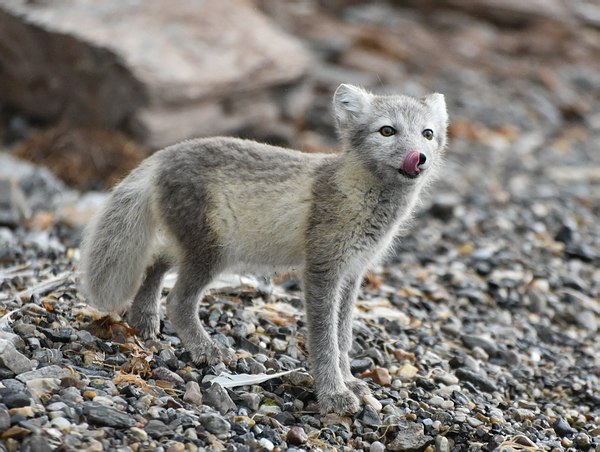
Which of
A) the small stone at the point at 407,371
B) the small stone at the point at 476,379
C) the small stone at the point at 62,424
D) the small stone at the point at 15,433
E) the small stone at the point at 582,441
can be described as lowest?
the small stone at the point at 476,379

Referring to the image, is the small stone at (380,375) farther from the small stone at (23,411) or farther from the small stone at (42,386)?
the small stone at (23,411)

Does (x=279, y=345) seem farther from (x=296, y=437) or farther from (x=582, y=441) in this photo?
(x=582, y=441)

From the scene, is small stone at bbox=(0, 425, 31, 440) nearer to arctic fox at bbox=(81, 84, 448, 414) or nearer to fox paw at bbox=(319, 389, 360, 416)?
arctic fox at bbox=(81, 84, 448, 414)

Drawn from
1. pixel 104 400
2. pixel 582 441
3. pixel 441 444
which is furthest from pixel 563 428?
pixel 104 400

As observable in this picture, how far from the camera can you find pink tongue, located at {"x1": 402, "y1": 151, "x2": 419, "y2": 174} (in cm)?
465

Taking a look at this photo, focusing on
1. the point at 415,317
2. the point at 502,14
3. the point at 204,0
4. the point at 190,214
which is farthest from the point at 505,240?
the point at 502,14

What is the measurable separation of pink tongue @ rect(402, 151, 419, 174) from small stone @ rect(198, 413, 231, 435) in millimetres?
1659

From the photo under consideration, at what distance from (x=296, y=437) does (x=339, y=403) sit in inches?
17.6

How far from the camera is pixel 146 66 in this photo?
970cm

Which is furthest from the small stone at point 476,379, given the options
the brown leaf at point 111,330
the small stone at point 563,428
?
the brown leaf at point 111,330

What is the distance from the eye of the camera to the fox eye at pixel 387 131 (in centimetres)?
489

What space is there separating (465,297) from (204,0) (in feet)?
20.3

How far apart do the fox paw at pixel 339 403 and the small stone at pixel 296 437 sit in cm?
36

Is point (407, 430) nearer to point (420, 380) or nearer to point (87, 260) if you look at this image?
point (420, 380)
